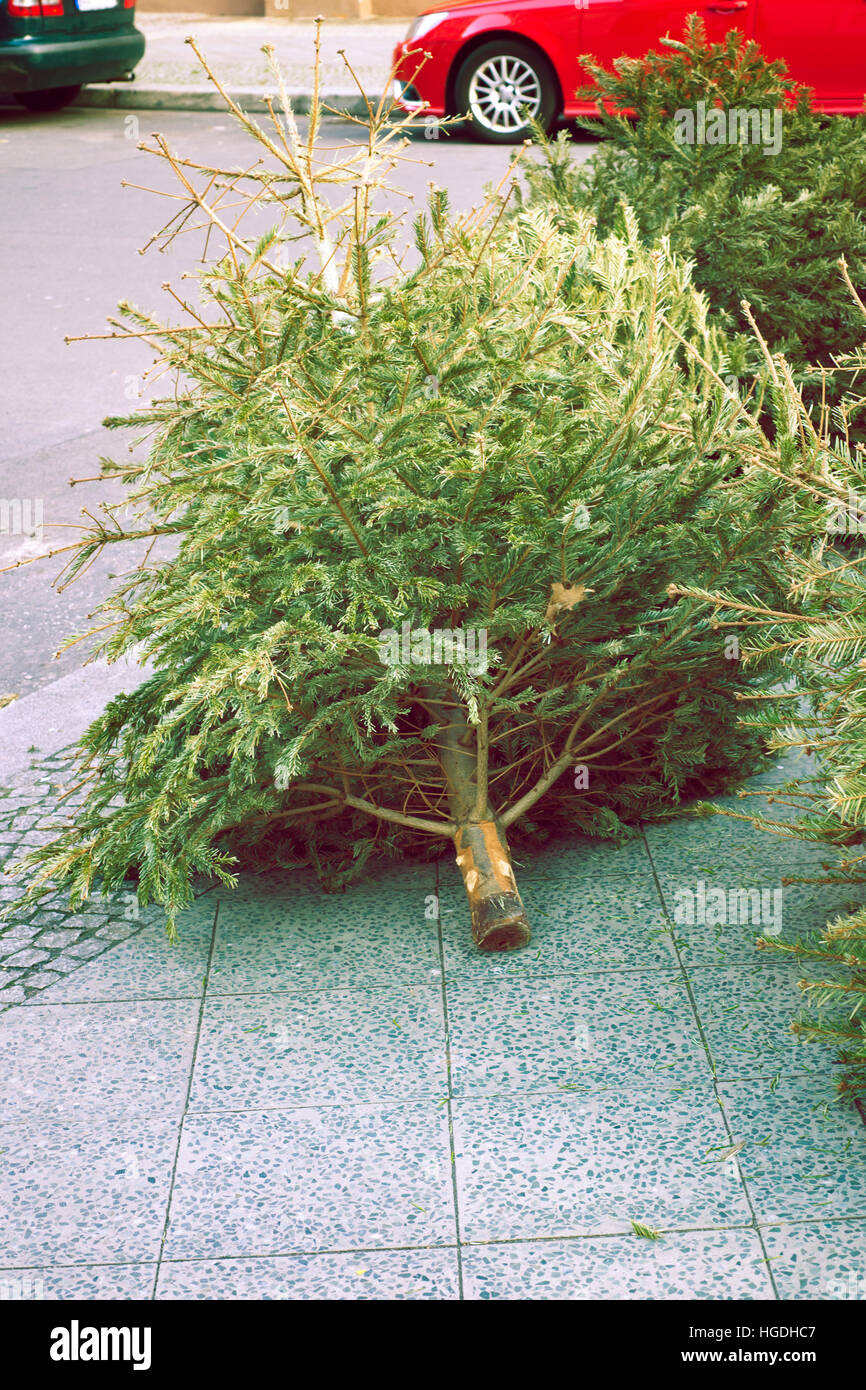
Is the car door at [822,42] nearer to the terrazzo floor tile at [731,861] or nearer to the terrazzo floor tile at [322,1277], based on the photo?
the terrazzo floor tile at [731,861]

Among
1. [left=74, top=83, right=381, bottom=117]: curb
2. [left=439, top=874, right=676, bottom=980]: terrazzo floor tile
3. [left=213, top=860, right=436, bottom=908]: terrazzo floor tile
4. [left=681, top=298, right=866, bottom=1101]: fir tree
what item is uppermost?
[left=74, top=83, right=381, bottom=117]: curb

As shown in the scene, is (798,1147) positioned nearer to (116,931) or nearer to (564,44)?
(116,931)

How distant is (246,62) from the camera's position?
16750 millimetres

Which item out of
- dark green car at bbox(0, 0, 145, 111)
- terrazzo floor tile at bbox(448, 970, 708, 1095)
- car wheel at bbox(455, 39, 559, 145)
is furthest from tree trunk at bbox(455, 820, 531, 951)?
dark green car at bbox(0, 0, 145, 111)

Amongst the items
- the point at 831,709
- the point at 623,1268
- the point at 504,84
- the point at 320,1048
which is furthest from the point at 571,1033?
the point at 504,84

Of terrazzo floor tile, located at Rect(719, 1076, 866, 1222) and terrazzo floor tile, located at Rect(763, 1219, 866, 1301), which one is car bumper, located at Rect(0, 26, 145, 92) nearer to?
terrazzo floor tile, located at Rect(719, 1076, 866, 1222)

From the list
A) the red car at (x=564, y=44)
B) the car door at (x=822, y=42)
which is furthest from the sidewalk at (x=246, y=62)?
the car door at (x=822, y=42)

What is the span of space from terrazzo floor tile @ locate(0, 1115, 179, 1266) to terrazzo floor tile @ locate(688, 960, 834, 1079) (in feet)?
4.19

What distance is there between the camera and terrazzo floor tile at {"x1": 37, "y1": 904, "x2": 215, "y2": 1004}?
11.9ft

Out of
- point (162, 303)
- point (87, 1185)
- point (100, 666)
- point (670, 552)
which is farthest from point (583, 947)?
point (162, 303)

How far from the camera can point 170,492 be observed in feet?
12.3

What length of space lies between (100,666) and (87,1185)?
2.68 meters

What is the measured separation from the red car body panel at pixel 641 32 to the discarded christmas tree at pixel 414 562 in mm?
8185
